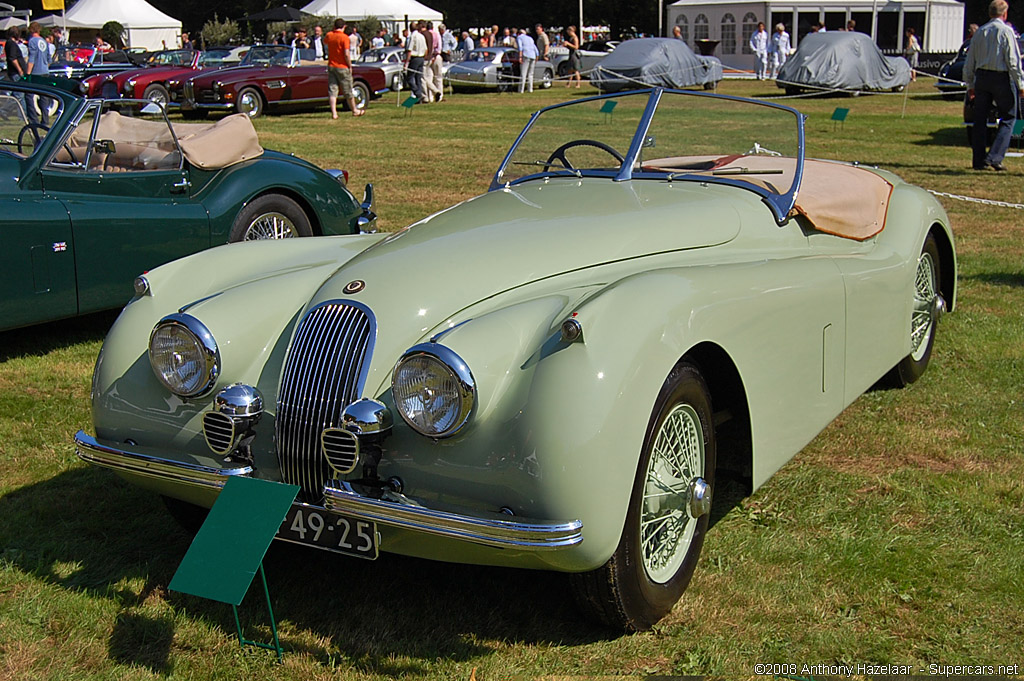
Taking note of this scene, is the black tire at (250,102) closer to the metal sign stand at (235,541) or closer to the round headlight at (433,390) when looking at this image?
the metal sign stand at (235,541)

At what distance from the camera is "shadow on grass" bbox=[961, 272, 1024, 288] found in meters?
7.13

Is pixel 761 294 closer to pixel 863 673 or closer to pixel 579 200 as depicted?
pixel 579 200

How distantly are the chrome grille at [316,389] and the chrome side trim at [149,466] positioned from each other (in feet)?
0.49

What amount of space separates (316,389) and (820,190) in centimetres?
260

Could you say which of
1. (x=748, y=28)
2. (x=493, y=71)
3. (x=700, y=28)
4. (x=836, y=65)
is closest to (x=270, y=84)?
(x=493, y=71)

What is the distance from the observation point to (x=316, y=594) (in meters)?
3.34

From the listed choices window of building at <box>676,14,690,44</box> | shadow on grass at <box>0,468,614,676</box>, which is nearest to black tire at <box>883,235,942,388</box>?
shadow on grass at <box>0,468,614,676</box>


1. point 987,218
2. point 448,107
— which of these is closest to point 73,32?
point 448,107

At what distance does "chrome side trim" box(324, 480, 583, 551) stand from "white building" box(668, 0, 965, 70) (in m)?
33.0

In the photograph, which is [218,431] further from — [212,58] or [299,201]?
[212,58]

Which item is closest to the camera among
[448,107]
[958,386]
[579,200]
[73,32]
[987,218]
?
[579,200]

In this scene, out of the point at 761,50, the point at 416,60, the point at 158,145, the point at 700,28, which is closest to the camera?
the point at 158,145

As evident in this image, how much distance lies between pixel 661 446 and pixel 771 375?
0.60 m

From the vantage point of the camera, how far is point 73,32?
50094 millimetres
